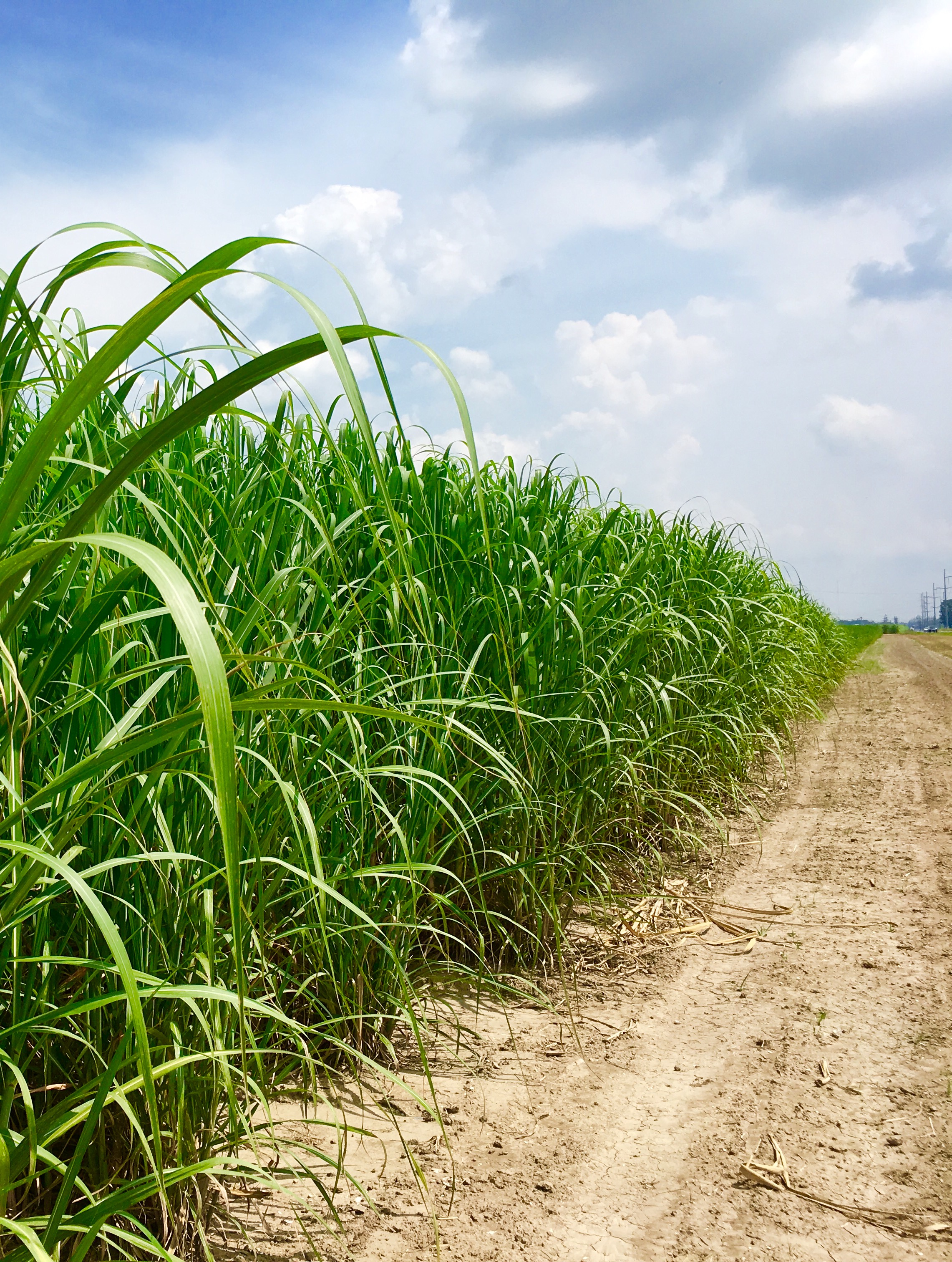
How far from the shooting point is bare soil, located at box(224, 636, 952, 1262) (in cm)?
138

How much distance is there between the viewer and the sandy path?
139 cm

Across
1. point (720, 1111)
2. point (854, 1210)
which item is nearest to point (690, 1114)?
point (720, 1111)

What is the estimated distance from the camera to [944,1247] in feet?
4.49

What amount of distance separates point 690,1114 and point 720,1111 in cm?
6

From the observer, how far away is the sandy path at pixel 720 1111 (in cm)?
139

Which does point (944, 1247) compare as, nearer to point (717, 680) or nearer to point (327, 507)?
point (327, 507)

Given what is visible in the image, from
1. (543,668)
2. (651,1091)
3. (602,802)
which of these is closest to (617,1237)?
(651,1091)

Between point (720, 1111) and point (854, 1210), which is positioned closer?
point (854, 1210)

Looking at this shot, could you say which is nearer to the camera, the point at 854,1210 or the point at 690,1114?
the point at 854,1210

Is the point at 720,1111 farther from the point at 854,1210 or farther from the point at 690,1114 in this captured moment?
the point at 854,1210

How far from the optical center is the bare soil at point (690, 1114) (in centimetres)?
138

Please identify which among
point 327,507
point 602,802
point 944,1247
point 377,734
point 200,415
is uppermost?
point 327,507

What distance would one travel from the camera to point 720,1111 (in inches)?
68.4

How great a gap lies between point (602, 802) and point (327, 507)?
113cm
